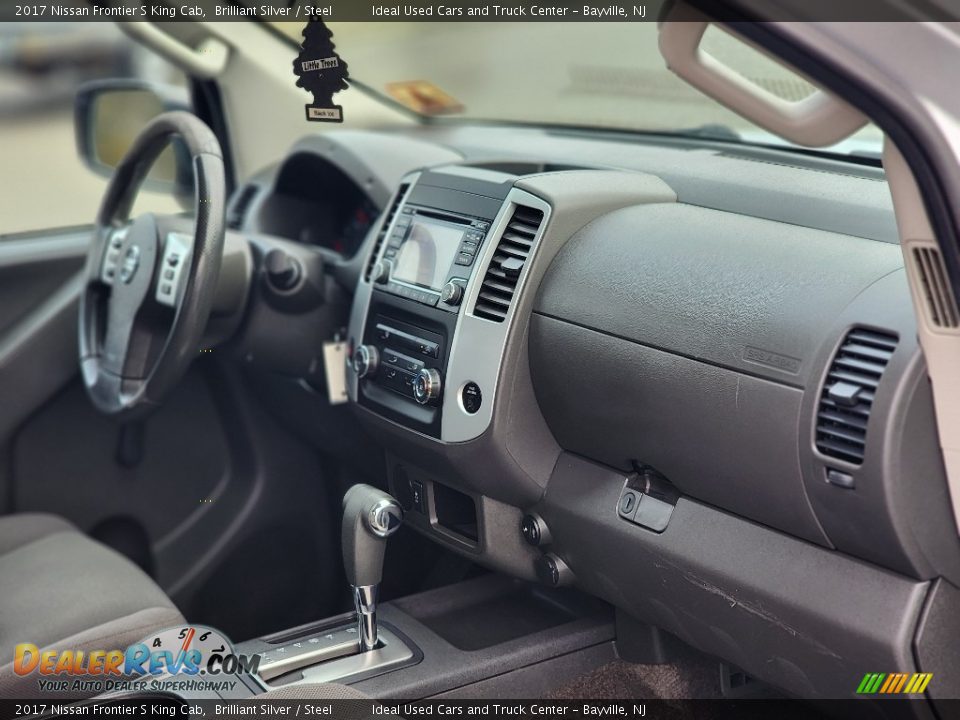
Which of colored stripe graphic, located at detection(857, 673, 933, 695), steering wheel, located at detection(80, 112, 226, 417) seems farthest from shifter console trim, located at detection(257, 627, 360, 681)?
colored stripe graphic, located at detection(857, 673, 933, 695)

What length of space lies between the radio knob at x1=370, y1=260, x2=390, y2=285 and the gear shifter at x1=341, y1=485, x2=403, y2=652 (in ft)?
1.15

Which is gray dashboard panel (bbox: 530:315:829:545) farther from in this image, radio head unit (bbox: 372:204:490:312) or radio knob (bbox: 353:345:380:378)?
radio knob (bbox: 353:345:380:378)

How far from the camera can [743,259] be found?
4.24 feet

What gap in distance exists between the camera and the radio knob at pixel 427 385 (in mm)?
1566

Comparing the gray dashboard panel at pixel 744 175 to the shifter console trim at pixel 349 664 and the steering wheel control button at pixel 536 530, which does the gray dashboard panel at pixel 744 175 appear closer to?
the steering wheel control button at pixel 536 530

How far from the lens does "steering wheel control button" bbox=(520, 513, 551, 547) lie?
1.60m

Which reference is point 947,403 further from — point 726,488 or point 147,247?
point 147,247

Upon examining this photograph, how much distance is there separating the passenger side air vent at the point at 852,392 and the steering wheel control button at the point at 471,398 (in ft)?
1.66

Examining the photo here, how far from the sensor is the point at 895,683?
1152mm

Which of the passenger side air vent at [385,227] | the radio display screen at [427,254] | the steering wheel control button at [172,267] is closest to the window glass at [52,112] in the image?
the steering wheel control button at [172,267]

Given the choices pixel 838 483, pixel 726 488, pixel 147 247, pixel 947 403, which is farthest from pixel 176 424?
pixel 947 403

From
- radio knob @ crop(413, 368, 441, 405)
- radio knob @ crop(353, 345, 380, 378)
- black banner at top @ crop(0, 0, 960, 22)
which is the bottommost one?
radio knob @ crop(353, 345, 380, 378)

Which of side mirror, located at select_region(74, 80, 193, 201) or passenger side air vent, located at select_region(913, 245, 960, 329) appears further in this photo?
side mirror, located at select_region(74, 80, 193, 201)

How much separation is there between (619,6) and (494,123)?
1033mm
